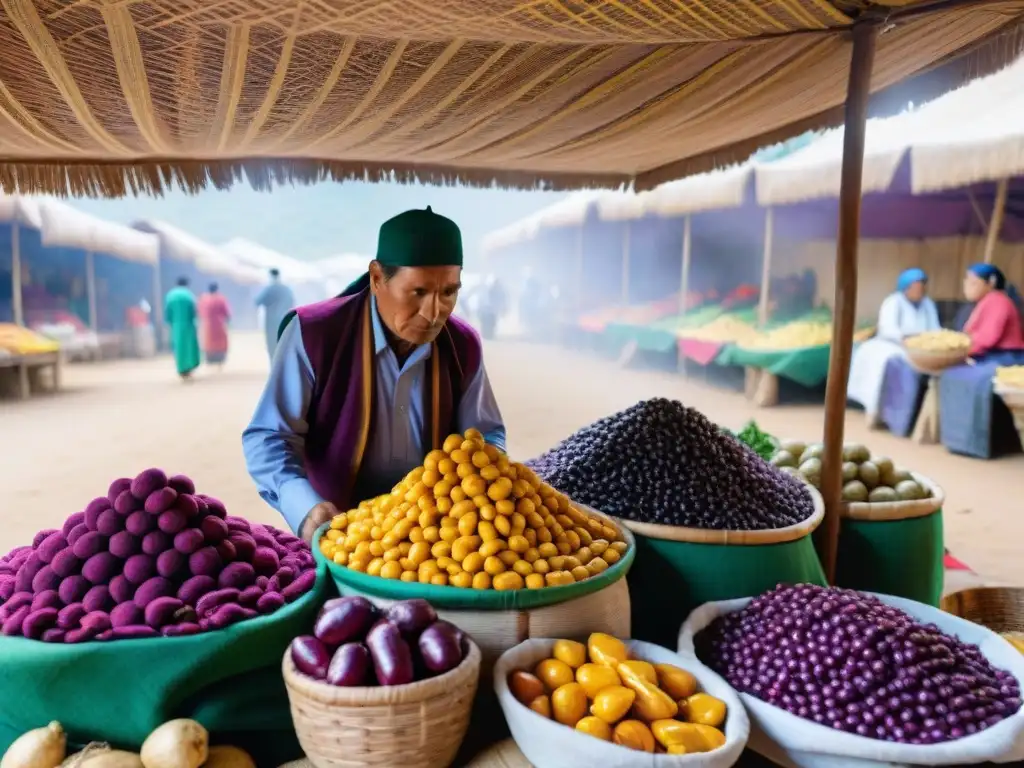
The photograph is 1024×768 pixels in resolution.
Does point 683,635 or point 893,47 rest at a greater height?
point 893,47

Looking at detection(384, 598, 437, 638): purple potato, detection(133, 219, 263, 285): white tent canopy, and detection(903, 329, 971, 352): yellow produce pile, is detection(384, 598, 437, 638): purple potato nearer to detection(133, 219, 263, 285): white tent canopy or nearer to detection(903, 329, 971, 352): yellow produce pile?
detection(903, 329, 971, 352): yellow produce pile

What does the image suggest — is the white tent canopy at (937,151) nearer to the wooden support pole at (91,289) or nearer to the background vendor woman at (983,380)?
the background vendor woman at (983,380)

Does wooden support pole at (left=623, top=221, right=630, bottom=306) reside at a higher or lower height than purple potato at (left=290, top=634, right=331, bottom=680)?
higher

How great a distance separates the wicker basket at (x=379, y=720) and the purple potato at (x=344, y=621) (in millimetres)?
81

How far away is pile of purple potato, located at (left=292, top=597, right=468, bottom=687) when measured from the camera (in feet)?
4.25

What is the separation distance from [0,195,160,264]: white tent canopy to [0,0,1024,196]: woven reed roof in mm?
9397

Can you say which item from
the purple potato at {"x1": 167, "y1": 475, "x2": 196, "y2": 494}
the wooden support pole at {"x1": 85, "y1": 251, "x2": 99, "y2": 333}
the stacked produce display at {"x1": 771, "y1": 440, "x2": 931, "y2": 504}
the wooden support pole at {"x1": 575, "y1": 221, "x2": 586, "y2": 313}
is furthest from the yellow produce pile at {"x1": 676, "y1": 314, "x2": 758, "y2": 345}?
the wooden support pole at {"x1": 85, "y1": 251, "x2": 99, "y2": 333}

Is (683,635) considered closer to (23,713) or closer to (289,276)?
(23,713)

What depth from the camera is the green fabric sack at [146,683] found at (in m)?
1.39

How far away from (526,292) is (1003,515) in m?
15.0

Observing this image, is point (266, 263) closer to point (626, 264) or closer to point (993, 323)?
point (626, 264)

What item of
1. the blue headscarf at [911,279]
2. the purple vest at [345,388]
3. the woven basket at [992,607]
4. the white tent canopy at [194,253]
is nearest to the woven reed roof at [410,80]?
the purple vest at [345,388]

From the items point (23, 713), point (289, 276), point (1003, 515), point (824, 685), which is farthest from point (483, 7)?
point (289, 276)

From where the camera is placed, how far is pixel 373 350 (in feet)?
7.06
